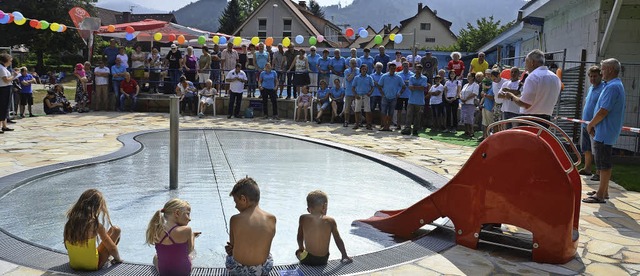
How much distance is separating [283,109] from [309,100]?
144 cm

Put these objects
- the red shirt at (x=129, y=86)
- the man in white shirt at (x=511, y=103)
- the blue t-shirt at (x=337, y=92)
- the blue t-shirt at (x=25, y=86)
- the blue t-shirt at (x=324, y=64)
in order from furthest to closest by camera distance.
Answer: the red shirt at (x=129, y=86) → the blue t-shirt at (x=324, y=64) → the blue t-shirt at (x=337, y=92) → the blue t-shirt at (x=25, y=86) → the man in white shirt at (x=511, y=103)

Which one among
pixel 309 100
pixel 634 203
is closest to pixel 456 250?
pixel 634 203

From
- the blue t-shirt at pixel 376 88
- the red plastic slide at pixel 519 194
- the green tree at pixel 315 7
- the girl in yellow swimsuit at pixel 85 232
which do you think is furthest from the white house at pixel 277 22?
the girl in yellow swimsuit at pixel 85 232

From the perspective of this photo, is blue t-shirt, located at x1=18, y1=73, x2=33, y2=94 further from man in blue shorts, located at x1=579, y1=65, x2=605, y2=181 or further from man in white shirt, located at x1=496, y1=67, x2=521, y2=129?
man in blue shorts, located at x1=579, y1=65, x2=605, y2=181

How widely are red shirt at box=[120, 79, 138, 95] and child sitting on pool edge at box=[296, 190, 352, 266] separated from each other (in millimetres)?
15525

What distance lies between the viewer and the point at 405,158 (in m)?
9.87

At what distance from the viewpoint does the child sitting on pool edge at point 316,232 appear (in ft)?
13.5

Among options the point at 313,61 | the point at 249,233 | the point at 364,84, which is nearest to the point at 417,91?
the point at 364,84

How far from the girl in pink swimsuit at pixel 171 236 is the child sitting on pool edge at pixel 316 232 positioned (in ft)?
2.87

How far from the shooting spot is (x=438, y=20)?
69.4 metres

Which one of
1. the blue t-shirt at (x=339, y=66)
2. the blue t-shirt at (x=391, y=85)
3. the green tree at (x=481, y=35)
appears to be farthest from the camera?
the green tree at (x=481, y=35)

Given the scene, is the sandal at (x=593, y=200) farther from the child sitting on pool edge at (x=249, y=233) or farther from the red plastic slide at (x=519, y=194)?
the child sitting on pool edge at (x=249, y=233)

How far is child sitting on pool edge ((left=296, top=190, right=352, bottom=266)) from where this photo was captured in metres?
4.13

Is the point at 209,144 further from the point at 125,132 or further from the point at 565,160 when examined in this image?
the point at 565,160
